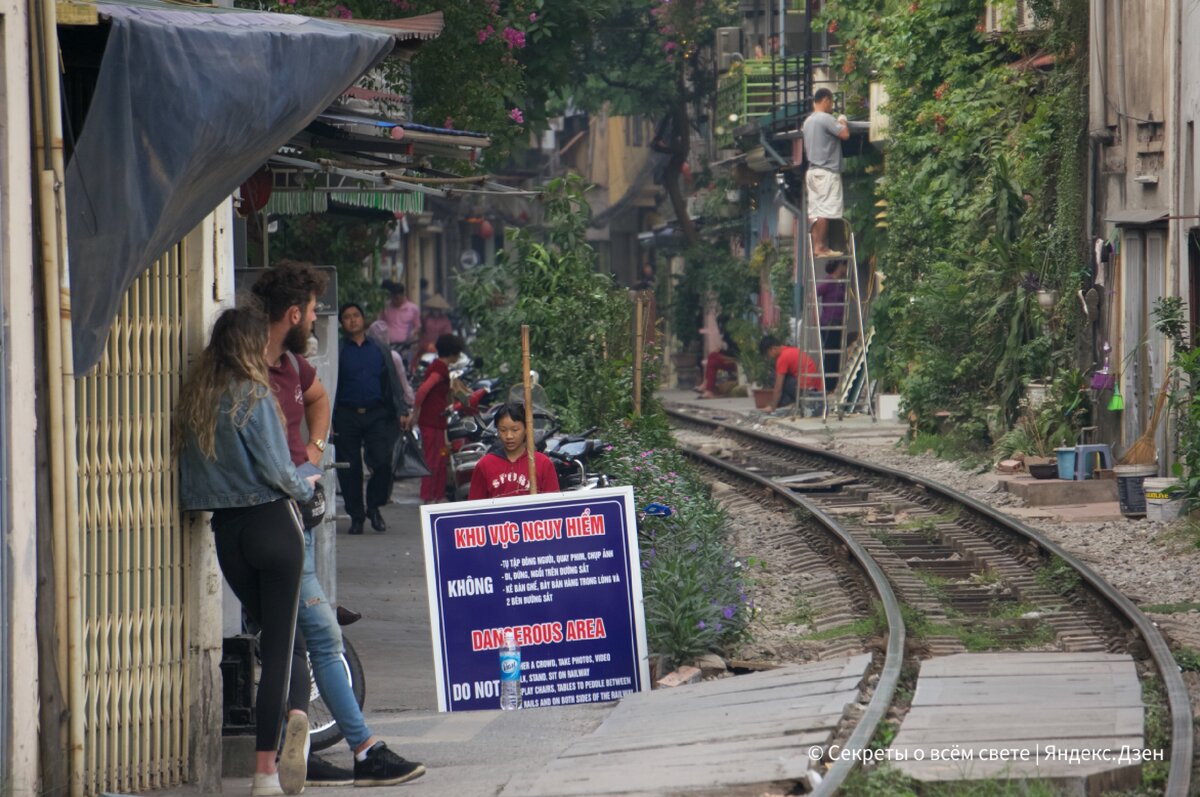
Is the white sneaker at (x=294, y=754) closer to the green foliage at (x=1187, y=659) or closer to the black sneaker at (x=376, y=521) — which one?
the green foliage at (x=1187, y=659)

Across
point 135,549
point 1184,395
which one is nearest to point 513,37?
point 1184,395

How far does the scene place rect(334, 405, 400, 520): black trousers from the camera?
14547 mm

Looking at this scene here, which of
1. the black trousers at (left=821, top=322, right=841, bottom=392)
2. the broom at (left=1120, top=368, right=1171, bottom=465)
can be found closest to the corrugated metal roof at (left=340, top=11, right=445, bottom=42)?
the broom at (left=1120, top=368, right=1171, bottom=465)

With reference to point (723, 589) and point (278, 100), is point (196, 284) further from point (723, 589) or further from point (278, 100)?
point (723, 589)

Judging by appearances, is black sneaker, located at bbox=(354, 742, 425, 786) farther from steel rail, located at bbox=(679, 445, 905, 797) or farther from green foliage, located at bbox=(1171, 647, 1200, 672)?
green foliage, located at bbox=(1171, 647, 1200, 672)

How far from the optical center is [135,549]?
616 centimetres

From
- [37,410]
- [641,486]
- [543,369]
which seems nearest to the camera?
[37,410]

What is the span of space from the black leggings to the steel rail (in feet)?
6.22

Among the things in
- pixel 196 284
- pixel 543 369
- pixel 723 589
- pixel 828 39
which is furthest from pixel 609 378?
pixel 828 39

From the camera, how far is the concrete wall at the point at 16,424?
545 cm

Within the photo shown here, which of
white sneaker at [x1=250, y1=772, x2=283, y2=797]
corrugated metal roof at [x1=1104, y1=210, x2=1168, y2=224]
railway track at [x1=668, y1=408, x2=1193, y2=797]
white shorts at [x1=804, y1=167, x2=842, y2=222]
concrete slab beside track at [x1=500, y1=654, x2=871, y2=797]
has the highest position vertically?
white shorts at [x1=804, y1=167, x2=842, y2=222]

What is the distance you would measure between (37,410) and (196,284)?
106cm

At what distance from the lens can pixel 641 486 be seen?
13.6 meters

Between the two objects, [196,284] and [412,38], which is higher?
[412,38]
